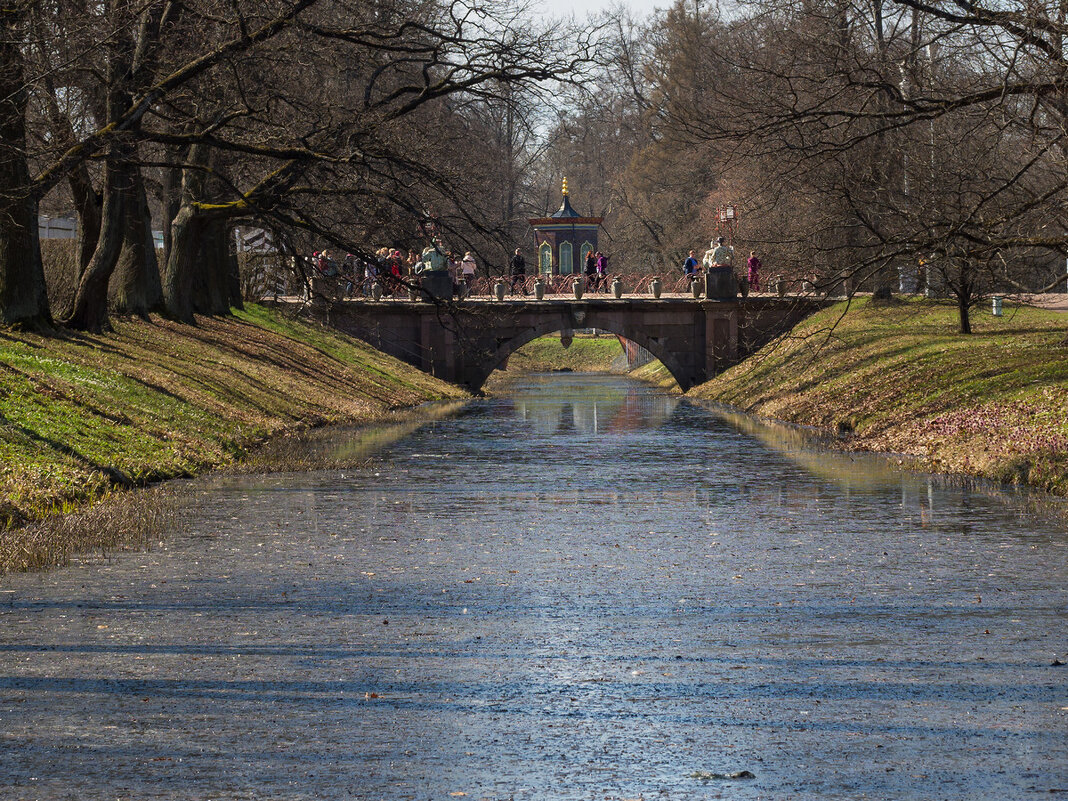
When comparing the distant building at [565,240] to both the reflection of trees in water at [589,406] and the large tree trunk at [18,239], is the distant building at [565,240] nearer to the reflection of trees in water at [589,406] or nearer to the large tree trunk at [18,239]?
the reflection of trees in water at [589,406]

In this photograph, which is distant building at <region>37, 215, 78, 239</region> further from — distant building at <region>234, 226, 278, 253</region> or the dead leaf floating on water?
the dead leaf floating on water

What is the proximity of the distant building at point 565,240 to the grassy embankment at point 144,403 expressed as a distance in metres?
29.6

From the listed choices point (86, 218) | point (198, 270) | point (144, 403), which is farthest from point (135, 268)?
point (144, 403)

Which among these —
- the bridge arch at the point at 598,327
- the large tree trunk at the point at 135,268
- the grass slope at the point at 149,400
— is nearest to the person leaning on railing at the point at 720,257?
the bridge arch at the point at 598,327

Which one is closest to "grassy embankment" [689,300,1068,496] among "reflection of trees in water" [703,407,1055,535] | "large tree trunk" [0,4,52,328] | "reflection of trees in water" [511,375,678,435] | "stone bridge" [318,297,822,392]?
"reflection of trees in water" [703,407,1055,535]

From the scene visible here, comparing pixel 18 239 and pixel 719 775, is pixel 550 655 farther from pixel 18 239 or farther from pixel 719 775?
pixel 18 239

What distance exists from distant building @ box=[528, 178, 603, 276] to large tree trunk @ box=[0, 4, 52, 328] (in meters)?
46.1

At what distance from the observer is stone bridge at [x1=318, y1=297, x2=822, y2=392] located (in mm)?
52562

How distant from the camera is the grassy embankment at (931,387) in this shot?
70.5 ft

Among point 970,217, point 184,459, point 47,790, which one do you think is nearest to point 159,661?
point 47,790

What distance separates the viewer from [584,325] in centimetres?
5369

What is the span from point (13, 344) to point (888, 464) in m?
14.3

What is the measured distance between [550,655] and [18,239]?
763 inches

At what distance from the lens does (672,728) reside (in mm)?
Result: 7715
